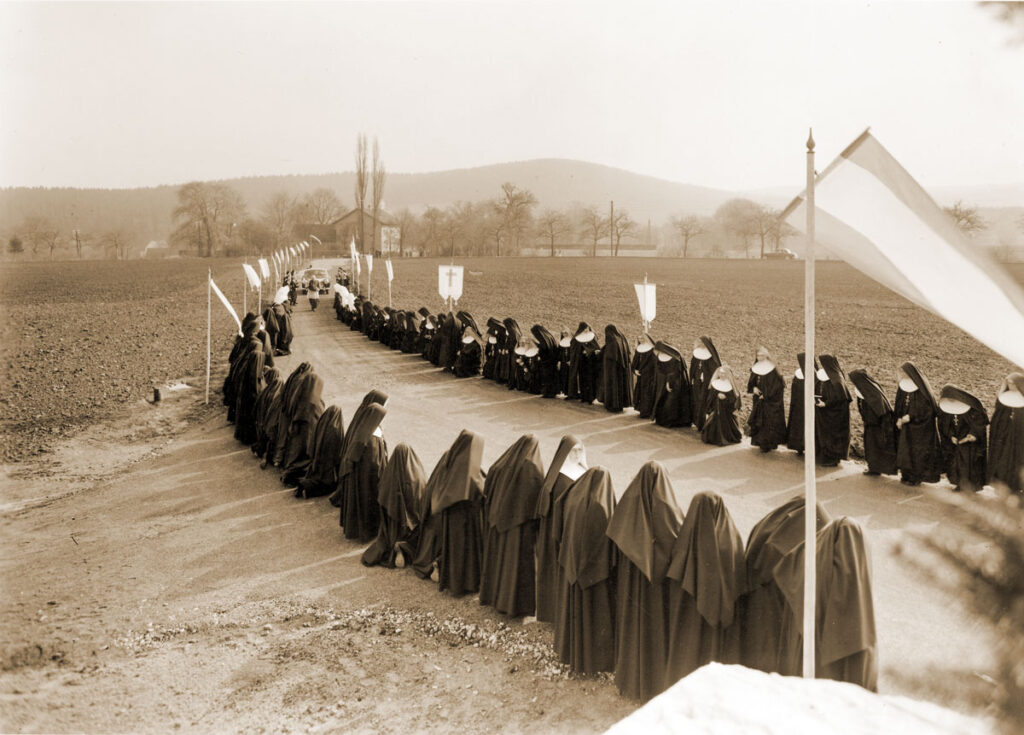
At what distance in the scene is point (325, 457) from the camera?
1056cm

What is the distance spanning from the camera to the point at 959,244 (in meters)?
3.02

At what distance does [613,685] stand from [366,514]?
167 inches

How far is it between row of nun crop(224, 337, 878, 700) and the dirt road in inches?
13.2

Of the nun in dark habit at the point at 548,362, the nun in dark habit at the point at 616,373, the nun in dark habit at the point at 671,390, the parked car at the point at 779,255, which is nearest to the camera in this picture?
the nun in dark habit at the point at 671,390

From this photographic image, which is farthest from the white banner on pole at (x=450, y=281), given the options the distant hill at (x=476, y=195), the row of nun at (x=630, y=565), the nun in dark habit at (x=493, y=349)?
the distant hill at (x=476, y=195)

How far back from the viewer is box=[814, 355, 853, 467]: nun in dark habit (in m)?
10.9

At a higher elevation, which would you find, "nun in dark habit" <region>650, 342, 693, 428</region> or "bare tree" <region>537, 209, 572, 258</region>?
"bare tree" <region>537, 209, 572, 258</region>

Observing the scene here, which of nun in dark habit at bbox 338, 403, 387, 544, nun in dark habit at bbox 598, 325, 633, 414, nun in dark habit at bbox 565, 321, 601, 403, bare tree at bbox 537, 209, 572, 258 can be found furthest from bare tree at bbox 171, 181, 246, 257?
nun in dark habit at bbox 338, 403, 387, 544

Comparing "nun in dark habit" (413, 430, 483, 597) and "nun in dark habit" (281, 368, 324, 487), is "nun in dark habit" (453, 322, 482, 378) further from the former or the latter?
"nun in dark habit" (413, 430, 483, 597)

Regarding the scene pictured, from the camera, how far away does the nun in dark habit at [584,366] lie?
1580 cm

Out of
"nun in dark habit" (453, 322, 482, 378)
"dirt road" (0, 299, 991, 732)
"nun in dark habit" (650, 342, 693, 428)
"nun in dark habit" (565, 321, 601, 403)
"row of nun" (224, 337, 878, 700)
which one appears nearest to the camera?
"row of nun" (224, 337, 878, 700)

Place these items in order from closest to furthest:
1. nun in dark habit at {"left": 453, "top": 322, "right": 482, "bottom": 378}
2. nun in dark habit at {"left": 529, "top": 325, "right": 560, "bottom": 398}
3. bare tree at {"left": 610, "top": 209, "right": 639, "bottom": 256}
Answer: nun in dark habit at {"left": 529, "top": 325, "right": 560, "bottom": 398}, nun in dark habit at {"left": 453, "top": 322, "right": 482, "bottom": 378}, bare tree at {"left": 610, "top": 209, "right": 639, "bottom": 256}

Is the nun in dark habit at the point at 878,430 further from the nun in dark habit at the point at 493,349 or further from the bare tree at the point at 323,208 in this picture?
the bare tree at the point at 323,208

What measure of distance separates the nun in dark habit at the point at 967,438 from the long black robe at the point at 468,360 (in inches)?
476
